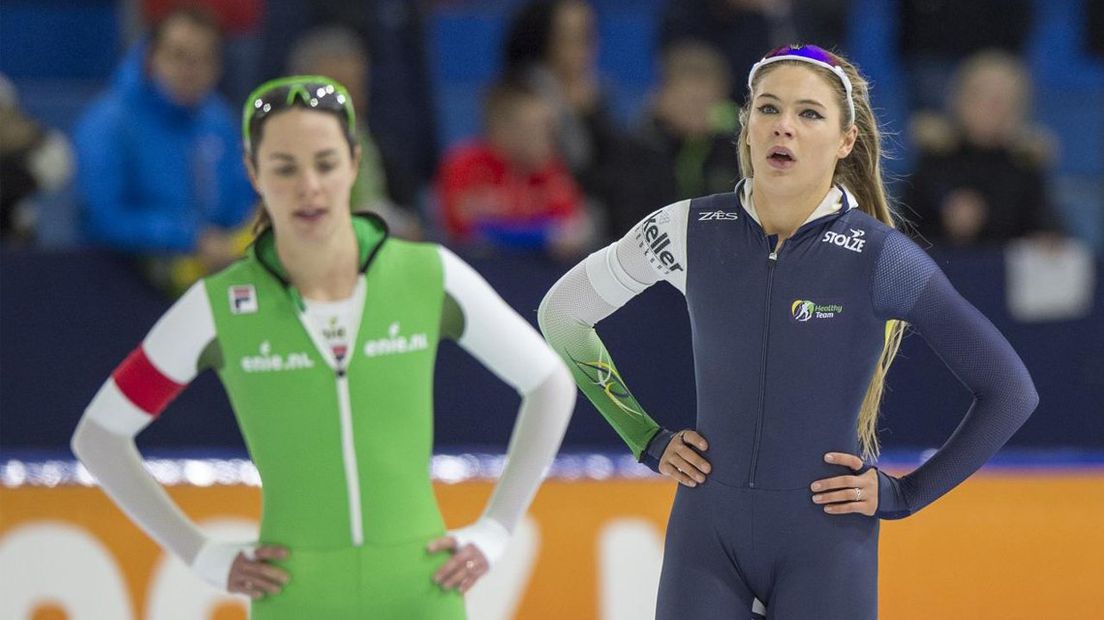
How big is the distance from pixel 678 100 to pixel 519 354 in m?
2.94

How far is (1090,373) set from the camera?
269 inches

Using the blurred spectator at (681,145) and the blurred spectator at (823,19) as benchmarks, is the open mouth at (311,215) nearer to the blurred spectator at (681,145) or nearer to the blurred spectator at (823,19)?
the blurred spectator at (681,145)

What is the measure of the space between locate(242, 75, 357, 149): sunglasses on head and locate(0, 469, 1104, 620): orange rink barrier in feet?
5.46

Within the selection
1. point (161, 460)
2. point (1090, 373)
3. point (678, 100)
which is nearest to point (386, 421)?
point (161, 460)

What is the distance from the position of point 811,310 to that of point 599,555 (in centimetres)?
167

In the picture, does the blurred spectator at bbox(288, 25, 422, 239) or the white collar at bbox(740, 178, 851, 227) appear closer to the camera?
the white collar at bbox(740, 178, 851, 227)

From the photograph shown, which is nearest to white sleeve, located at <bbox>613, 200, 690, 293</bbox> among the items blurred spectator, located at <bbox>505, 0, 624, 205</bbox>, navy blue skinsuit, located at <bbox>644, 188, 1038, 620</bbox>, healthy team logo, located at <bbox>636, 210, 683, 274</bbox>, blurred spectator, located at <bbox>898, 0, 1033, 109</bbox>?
healthy team logo, located at <bbox>636, 210, 683, 274</bbox>

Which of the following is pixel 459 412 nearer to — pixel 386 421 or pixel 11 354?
pixel 11 354

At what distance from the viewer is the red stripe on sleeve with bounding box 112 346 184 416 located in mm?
3965

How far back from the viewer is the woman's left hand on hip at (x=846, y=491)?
369 cm

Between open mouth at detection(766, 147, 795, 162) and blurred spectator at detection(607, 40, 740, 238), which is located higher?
blurred spectator at detection(607, 40, 740, 238)

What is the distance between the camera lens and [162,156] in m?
7.00

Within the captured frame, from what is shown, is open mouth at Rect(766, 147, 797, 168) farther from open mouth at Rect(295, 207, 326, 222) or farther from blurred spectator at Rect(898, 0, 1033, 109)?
blurred spectator at Rect(898, 0, 1033, 109)

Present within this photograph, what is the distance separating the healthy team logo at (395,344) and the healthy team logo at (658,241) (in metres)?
0.57
